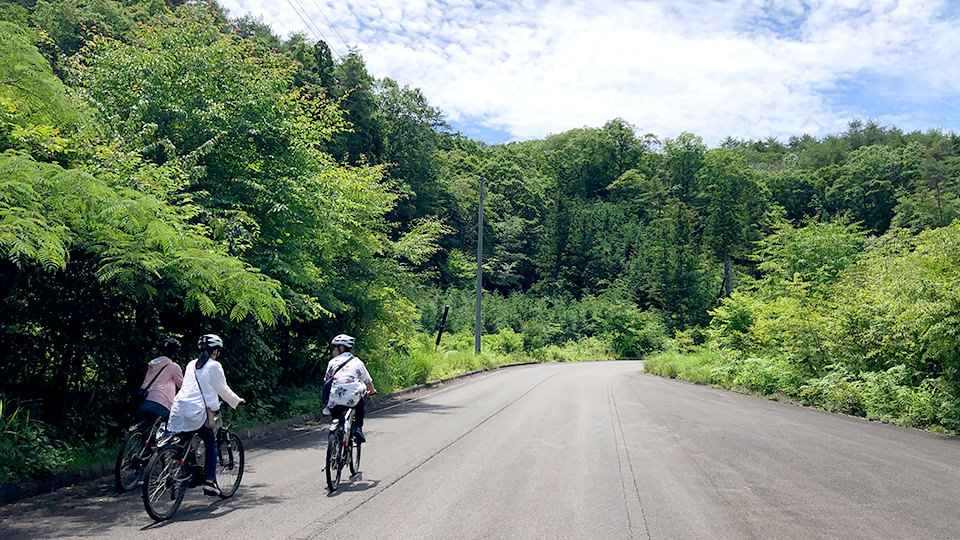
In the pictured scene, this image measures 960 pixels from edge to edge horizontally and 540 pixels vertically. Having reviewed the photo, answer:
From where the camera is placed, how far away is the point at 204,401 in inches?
259

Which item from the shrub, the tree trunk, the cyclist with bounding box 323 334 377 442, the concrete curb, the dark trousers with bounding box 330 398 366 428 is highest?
the tree trunk

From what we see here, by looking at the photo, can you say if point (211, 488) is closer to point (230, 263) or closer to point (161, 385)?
point (161, 385)

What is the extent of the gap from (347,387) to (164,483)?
242 cm

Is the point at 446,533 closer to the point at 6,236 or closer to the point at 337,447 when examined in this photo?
the point at 337,447

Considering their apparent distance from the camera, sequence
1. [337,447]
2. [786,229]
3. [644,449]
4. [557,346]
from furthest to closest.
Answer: [557,346] → [786,229] → [644,449] → [337,447]

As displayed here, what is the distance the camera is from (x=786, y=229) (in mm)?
41219

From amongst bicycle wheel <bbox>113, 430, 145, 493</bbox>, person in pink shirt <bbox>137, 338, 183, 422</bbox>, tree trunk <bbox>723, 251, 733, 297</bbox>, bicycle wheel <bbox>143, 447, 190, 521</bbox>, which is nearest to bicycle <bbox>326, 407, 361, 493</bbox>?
bicycle wheel <bbox>143, 447, 190, 521</bbox>

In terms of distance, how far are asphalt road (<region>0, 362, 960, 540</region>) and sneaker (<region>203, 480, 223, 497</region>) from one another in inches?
6.1

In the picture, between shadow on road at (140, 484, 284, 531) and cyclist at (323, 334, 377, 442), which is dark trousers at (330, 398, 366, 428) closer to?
cyclist at (323, 334, 377, 442)

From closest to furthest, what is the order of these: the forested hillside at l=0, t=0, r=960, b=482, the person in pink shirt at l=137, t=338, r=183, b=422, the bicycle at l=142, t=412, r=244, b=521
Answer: the bicycle at l=142, t=412, r=244, b=521 < the person in pink shirt at l=137, t=338, r=183, b=422 < the forested hillside at l=0, t=0, r=960, b=482

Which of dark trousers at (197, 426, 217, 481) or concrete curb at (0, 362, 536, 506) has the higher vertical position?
dark trousers at (197, 426, 217, 481)

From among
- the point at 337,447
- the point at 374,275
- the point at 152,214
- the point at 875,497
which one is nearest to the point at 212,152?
the point at 152,214

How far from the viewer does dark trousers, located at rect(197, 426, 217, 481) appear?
263 inches

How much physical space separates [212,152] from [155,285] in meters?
4.36
